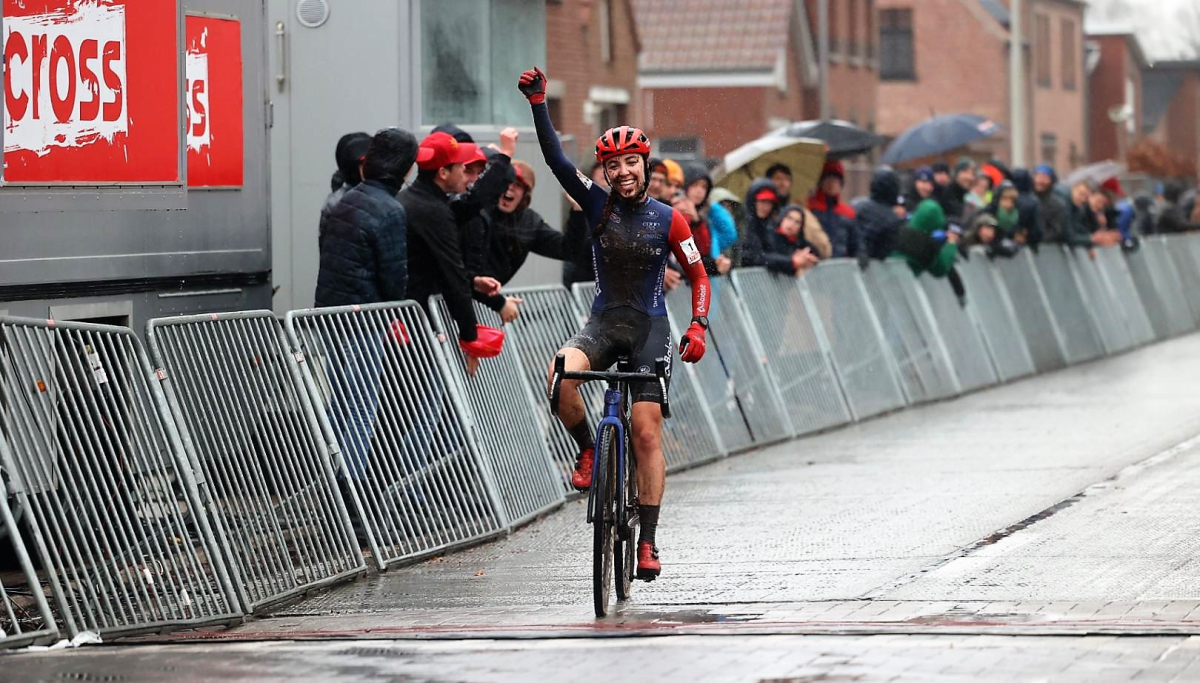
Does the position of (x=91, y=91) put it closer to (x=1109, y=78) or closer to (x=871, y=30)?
(x=871, y=30)

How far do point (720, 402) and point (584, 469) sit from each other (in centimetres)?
618

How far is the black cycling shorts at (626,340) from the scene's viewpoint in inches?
380

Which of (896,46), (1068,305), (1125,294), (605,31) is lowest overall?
(1068,305)

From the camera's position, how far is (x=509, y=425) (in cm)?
1244

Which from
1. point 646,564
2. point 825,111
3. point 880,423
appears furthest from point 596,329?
point 825,111

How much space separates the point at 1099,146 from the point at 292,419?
75432 millimetres

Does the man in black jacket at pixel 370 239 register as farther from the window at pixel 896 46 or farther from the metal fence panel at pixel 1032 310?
the window at pixel 896 46

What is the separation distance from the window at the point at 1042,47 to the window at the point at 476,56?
56.1m

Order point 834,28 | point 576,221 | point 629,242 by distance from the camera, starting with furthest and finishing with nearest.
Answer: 1. point 834,28
2. point 576,221
3. point 629,242

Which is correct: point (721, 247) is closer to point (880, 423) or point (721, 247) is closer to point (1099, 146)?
point (880, 423)

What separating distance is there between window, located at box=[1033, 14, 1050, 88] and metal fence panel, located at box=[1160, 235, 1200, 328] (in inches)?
1503

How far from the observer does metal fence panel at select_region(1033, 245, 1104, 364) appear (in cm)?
2486

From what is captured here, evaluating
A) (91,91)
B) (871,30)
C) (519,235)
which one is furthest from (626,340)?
(871,30)

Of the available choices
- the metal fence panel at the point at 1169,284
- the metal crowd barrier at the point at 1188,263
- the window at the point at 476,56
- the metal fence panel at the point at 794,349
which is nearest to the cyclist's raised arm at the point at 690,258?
the window at the point at 476,56
